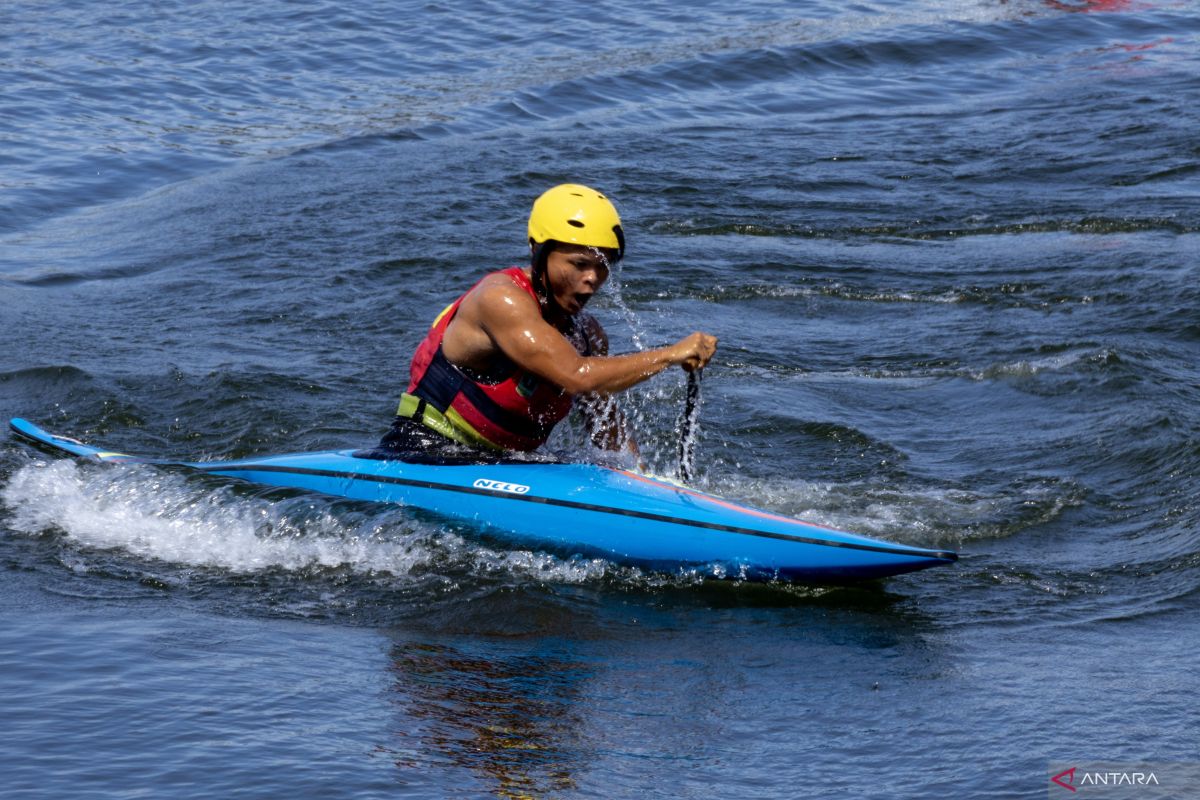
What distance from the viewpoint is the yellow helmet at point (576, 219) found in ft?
17.5

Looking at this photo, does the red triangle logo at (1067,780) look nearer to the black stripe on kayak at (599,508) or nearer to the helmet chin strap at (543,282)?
the black stripe on kayak at (599,508)

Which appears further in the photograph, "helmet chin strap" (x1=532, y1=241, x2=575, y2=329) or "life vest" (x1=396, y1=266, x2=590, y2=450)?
"life vest" (x1=396, y1=266, x2=590, y2=450)

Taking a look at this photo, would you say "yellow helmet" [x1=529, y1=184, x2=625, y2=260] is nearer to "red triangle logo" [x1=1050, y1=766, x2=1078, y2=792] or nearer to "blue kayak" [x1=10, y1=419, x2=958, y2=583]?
"blue kayak" [x1=10, y1=419, x2=958, y2=583]

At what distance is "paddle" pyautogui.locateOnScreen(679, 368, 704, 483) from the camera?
5823 mm

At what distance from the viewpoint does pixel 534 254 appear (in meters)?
5.55

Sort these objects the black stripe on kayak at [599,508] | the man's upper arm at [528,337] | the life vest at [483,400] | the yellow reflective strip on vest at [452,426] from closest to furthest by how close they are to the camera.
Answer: the black stripe on kayak at [599,508] < the man's upper arm at [528,337] < the life vest at [483,400] < the yellow reflective strip on vest at [452,426]

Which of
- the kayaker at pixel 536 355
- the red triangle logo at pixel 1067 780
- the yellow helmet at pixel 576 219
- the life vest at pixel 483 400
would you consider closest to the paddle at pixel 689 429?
the kayaker at pixel 536 355

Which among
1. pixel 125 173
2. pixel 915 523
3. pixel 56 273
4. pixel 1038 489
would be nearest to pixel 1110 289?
pixel 1038 489

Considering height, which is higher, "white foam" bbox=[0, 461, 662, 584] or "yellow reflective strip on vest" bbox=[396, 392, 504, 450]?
"yellow reflective strip on vest" bbox=[396, 392, 504, 450]

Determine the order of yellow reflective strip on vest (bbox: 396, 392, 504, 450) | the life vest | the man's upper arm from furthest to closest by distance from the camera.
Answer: yellow reflective strip on vest (bbox: 396, 392, 504, 450), the life vest, the man's upper arm

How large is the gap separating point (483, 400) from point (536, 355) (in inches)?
21.3

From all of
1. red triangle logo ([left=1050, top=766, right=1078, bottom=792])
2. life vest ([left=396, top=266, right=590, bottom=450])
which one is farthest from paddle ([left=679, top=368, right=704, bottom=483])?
red triangle logo ([left=1050, top=766, right=1078, bottom=792])

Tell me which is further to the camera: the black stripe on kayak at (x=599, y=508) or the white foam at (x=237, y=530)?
the white foam at (x=237, y=530)

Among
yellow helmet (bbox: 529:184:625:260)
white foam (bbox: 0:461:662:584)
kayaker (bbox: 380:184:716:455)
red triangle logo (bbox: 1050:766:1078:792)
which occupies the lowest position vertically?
white foam (bbox: 0:461:662:584)
